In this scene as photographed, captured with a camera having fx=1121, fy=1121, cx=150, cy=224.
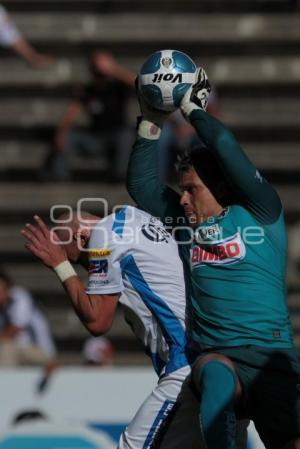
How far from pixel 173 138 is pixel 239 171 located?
621cm

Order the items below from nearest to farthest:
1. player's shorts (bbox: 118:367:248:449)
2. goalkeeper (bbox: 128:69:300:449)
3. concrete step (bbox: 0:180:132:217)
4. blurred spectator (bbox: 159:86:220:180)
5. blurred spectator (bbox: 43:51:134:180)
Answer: goalkeeper (bbox: 128:69:300:449), player's shorts (bbox: 118:367:248:449), blurred spectator (bbox: 159:86:220:180), blurred spectator (bbox: 43:51:134:180), concrete step (bbox: 0:180:132:217)

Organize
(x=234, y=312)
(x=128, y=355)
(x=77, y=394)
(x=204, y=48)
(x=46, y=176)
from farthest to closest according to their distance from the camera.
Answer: (x=204, y=48), (x=46, y=176), (x=128, y=355), (x=77, y=394), (x=234, y=312)

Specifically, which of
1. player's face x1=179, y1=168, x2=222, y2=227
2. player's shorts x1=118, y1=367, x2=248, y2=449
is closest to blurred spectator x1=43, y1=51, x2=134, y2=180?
player's face x1=179, y1=168, x2=222, y2=227

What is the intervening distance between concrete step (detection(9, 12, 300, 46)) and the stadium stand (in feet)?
0.04

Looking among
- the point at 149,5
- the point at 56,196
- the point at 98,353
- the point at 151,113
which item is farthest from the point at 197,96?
the point at 149,5

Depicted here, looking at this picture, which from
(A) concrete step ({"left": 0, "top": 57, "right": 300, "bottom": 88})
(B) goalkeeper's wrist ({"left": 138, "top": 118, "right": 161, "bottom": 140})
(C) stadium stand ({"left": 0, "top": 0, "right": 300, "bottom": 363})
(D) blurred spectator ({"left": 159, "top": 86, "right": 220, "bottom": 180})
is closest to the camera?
(B) goalkeeper's wrist ({"left": 138, "top": 118, "right": 161, "bottom": 140})

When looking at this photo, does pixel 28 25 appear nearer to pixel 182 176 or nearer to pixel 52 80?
pixel 52 80

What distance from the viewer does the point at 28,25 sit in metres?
12.8

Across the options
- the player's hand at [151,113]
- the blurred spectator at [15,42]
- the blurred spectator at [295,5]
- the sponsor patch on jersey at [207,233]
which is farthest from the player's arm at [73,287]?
the blurred spectator at [295,5]

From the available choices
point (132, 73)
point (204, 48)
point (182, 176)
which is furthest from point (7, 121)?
point (182, 176)

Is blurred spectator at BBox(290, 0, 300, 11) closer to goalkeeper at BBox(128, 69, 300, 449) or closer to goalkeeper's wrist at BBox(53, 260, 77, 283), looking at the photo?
goalkeeper at BBox(128, 69, 300, 449)

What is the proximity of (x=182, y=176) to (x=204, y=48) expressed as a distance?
7.62 metres

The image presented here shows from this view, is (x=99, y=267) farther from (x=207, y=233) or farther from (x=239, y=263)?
(x=239, y=263)

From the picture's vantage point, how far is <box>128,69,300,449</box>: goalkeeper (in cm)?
461
